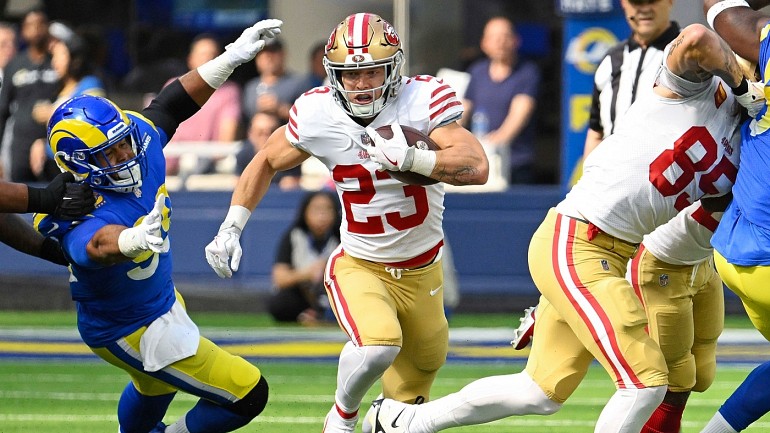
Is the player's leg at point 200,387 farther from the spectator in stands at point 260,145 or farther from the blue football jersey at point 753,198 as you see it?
the spectator in stands at point 260,145

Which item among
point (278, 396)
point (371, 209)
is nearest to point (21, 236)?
point (371, 209)

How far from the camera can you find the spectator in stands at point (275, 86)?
10.8 metres

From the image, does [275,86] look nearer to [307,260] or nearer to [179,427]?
[307,260]

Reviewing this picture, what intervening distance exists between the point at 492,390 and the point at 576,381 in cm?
30

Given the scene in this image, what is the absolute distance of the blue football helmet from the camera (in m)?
4.80

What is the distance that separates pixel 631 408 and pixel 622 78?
6.94 feet

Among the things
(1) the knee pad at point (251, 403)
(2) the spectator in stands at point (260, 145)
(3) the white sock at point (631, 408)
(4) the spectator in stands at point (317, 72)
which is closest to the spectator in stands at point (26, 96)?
(2) the spectator in stands at point (260, 145)

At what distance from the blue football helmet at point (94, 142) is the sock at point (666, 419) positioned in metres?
2.20

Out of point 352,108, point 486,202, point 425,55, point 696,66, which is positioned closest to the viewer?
point 696,66

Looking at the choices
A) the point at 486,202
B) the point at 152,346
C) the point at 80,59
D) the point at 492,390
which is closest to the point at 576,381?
the point at 492,390

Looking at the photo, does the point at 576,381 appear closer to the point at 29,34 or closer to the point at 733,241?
the point at 733,241

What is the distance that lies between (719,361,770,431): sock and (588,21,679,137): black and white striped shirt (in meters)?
1.49

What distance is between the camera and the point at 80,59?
430 inches

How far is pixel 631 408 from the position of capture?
4383mm
